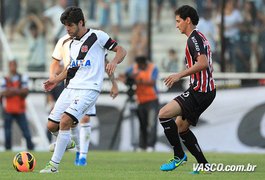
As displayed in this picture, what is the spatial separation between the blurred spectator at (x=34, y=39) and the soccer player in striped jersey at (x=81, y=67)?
35.6ft

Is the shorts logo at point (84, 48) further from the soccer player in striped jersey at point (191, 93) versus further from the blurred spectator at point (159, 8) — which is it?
the blurred spectator at point (159, 8)

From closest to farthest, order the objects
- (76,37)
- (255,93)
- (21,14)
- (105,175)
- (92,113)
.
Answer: (105,175) → (76,37) → (92,113) → (255,93) → (21,14)

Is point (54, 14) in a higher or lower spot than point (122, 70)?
higher

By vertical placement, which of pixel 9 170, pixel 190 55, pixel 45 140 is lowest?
pixel 45 140

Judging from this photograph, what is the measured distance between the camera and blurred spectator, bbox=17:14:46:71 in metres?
22.9

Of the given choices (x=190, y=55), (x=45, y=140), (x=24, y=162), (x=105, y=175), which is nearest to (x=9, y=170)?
(x=24, y=162)

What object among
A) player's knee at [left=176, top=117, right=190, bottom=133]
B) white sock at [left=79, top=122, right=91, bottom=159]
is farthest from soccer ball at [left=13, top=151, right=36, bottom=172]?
white sock at [left=79, top=122, right=91, bottom=159]

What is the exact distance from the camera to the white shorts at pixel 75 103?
37.3 feet

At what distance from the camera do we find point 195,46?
11.1 meters

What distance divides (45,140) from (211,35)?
4.98 m

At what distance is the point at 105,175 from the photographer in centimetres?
1107

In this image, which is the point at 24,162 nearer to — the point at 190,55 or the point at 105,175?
the point at 105,175

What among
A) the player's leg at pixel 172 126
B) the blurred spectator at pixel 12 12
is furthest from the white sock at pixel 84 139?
the blurred spectator at pixel 12 12

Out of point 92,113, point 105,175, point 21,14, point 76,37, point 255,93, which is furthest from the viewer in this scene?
point 21,14
